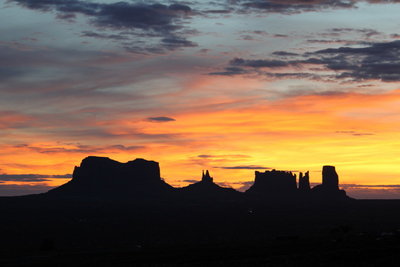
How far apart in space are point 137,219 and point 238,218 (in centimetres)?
3065

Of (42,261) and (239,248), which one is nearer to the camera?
(42,261)

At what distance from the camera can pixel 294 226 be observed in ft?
542

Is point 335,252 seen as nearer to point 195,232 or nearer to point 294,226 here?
point 195,232

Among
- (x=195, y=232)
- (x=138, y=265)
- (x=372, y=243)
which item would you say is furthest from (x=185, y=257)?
(x=195, y=232)

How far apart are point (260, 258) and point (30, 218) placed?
120m

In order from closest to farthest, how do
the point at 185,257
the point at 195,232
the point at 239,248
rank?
the point at 185,257
the point at 239,248
the point at 195,232

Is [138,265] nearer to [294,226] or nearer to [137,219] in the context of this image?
[294,226]

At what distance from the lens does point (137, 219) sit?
187375 mm

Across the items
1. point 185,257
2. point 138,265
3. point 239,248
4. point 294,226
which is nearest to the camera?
point 138,265

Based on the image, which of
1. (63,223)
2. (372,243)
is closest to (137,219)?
(63,223)

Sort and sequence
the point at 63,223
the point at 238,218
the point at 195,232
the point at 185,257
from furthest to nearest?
the point at 238,218
the point at 63,223
the point at 195,232
the point at 185,257

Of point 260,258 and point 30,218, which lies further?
point 30,218

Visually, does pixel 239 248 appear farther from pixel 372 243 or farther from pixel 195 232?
pixel 195 232

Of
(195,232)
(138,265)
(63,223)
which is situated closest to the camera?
(138,265)
